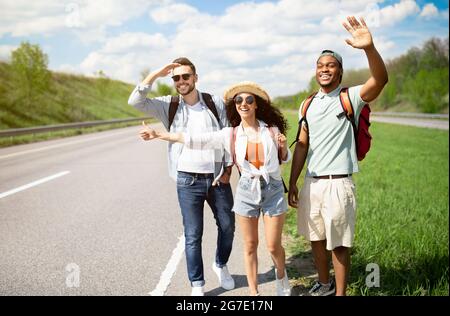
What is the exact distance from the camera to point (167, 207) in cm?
643

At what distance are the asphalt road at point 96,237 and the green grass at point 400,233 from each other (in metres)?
1.01

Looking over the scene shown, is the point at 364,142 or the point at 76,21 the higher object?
the point at 76,21

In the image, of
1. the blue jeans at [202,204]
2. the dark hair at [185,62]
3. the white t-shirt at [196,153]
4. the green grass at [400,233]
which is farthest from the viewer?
the green grass at [400,233]

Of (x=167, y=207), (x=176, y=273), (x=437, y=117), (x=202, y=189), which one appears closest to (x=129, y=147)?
(x=167, y=207)

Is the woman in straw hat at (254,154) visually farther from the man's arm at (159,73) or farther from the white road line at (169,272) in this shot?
the white road line at (169,272)

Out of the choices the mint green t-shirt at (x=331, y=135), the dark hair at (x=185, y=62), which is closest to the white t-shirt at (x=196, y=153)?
the dark hair at (x=185, y=62)

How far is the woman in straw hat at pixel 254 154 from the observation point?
89.0 inches

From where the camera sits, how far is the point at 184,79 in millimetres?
2023

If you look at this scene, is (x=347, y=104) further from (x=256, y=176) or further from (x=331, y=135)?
(x=256, y=176)

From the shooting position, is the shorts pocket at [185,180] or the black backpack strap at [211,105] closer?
the black backpack strap at [211,105]

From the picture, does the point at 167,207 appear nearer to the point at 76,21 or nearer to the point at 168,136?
the point at 168,136

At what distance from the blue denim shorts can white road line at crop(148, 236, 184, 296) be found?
134cm

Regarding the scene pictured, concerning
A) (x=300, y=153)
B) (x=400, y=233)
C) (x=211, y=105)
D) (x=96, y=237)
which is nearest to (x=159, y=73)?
(x=211, y=105)

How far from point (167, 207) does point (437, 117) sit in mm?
37974
